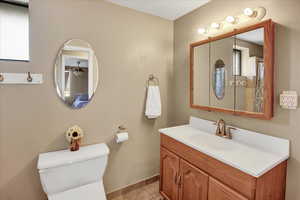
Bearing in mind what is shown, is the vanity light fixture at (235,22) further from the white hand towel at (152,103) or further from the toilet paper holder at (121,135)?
the toilet paper holder at (121,135)

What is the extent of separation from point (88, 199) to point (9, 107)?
1.10 m

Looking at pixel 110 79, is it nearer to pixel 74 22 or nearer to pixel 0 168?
pixel 74 22

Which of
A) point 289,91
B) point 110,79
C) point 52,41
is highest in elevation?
point 52,41

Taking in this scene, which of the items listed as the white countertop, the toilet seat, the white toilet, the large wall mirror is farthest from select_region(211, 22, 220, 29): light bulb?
the toilet seat

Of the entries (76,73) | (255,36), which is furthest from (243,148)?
(76,73)

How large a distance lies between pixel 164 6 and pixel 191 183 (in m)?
1.97

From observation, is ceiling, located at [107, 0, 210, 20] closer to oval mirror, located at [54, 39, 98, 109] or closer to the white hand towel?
oval mirror, located at [54, 39, 98, 109]

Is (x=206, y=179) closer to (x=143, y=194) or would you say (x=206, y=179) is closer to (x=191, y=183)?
(x=191, y=183)

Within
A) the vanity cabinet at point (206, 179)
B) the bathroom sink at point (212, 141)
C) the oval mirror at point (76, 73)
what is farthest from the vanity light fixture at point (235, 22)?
the oval mirror at point (76, 73)

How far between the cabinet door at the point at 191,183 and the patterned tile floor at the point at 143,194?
54cm

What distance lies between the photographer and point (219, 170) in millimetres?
1113

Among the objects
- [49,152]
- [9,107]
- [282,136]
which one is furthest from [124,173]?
[282,136]

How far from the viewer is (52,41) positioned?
145 cm

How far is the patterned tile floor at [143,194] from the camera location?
72.9 inches
